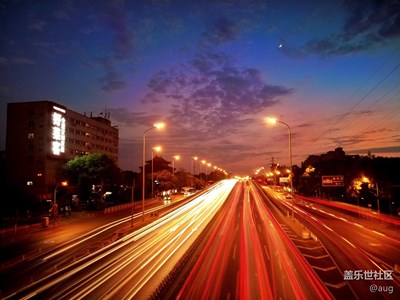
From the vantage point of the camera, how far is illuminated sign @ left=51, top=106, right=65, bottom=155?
78.1 metres

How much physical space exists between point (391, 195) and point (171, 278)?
2056 inches

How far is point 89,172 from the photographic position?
7225 cm

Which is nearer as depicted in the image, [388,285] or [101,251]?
[388,285]

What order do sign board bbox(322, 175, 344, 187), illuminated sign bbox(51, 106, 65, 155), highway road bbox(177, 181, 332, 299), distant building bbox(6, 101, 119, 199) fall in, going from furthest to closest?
1. illuminated sign bbox(51, 106, 65, 155)
2. distant building bbox(6, 101, 119, 199)
3. sign board bbox(322, 175, 344, 187)
4. highway road bbox(177, 181, 332, 299)

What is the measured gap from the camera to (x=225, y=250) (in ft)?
94.5

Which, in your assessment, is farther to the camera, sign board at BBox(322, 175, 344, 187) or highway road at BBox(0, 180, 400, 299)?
sign board at BBox(322, 175, 344, 187)

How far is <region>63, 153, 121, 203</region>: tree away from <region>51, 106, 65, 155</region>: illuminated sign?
7.13 m

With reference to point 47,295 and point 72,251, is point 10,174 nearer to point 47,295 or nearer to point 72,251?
point 72,251

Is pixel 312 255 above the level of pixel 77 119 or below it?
below

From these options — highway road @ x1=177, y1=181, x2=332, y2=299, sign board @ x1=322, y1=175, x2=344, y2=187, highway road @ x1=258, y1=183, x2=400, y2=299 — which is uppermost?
sign board @ x1=322, y1=175, x2=344, y2=187

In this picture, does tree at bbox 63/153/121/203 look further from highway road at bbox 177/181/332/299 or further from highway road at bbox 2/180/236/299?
highway road at bbox 177/181/332/299

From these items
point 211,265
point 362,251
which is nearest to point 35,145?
point 211,265

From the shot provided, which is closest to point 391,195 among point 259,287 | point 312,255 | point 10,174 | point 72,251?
point 312,255

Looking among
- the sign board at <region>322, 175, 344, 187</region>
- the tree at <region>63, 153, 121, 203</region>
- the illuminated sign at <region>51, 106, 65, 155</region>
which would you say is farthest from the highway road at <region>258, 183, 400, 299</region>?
the illuminated sign at <region>51, 106, 65, 155</region>
